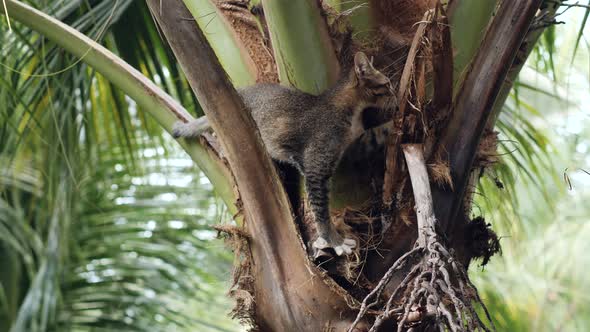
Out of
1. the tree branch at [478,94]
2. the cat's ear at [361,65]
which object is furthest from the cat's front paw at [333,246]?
the cat's ear at [361,65]

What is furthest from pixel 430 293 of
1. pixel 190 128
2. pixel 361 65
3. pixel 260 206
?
pixel 190 128

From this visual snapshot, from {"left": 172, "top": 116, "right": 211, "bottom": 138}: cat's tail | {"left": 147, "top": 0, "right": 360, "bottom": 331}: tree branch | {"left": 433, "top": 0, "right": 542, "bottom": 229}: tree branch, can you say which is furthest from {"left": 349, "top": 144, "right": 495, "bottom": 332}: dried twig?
{"left": 172, "top": 116, "right": 211, "bottom": 138}: cat's tail

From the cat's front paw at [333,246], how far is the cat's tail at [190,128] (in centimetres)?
61

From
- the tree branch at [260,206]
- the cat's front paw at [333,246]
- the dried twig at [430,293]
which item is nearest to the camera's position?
the dried twig at [430,293]

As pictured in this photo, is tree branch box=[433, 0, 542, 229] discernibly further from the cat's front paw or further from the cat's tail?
the cat's tail

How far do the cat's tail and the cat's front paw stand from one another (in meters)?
0.61

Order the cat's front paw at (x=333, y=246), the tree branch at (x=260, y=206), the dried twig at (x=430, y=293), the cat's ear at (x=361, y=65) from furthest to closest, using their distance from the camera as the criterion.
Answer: the cat's ear at (x=361, y=65)
the cat's front paw at (x=333, y=246)
the tree branch at (x=260, y=206)
the dried twig at (x=430, y=293)

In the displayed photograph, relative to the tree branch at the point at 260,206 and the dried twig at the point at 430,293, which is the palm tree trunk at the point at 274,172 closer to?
the tree branch at the point at 260,206

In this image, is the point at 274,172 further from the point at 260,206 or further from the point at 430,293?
the point at 430,293

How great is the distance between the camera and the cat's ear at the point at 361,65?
232 cm

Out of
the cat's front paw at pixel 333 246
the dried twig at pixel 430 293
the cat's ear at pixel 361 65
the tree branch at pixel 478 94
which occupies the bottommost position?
the dried twig at pixel 430 293

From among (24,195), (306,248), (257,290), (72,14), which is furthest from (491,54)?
(24,195)

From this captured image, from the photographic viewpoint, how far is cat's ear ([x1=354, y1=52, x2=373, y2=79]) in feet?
7.61

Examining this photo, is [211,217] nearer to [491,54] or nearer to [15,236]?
[15,236]
